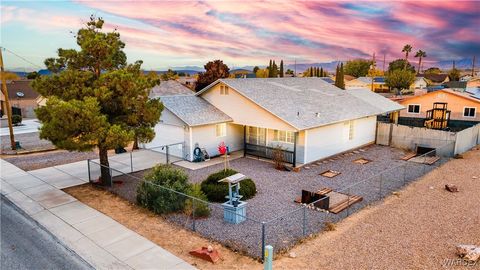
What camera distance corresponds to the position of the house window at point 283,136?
73.1 feet

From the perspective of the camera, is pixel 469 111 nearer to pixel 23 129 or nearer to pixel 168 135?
pixel 168 135

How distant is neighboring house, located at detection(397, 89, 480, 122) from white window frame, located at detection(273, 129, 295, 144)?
24.5 meters

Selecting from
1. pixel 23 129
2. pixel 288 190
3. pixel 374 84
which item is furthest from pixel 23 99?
pixel 374 84

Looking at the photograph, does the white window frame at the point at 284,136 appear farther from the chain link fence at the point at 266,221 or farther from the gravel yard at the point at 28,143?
the gravel yard at the point at 28,143

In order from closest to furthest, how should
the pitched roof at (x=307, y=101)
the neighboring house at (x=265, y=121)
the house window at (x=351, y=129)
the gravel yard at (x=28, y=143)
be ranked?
the neighboring house at (x=265, y=121) → the pitched roof at (x=307, y=101) → the house window at (x=351, y=129) → the gravel yard at (x=28, y=143)

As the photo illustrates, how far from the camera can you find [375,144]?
28141 mm

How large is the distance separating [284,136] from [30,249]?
15.8 m

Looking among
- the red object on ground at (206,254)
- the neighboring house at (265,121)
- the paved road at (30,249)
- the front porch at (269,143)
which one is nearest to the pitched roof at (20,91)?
the neighboring house at (265,121)

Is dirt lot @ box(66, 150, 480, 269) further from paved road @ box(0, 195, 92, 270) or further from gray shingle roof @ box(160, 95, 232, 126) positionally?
gray shingle roof @ box(160, 95, 232, 126)

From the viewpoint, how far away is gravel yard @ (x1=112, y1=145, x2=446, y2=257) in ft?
39.3

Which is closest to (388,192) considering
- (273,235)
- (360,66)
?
(273,235)

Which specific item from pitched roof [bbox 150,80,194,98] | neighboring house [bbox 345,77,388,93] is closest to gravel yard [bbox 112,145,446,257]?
pitched roof [bbox 150,80,194,98]

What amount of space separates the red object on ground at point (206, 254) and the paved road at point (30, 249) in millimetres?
3210

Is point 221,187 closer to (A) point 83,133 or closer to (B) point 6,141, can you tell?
(A) point 83,133
